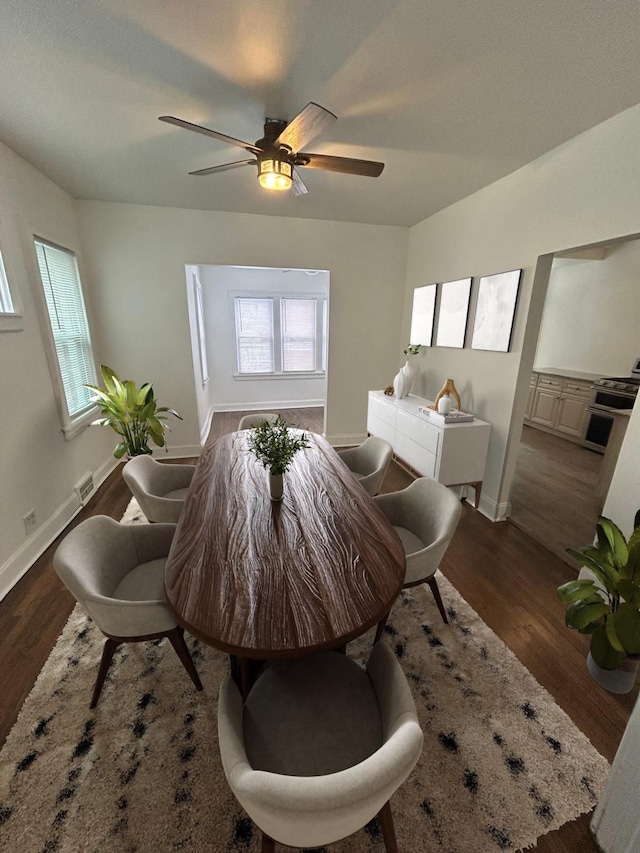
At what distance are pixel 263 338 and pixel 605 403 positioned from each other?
17.7 ft

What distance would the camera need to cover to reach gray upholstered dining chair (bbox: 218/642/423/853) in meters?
0.71

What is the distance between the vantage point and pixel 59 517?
281cm

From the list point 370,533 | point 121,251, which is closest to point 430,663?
point 370,533

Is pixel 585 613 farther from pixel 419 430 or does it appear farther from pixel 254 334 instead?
pixel 254 334

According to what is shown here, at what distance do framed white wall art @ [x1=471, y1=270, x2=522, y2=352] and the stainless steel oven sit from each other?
7.80 ft

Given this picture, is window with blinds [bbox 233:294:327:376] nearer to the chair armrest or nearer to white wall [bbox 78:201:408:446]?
white wall [bbox 78:201:408:446]

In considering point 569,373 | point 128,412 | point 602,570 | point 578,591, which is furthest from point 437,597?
point 569,373

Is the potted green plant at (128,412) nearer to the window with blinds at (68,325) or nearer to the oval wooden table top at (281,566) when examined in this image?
the window with blinds at (68,325)

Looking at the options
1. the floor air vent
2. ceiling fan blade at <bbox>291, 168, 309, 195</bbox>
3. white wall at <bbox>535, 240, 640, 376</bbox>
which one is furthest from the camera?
white wall at <bbox>535, 240, 640, 376</bbox>

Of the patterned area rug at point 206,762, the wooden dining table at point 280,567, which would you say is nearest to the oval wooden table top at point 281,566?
the wooden dining table at point 280,567

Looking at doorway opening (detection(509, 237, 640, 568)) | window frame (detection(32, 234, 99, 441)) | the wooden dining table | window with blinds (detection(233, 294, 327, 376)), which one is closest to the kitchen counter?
doorway opening (detection(509, 237, 640, 568))

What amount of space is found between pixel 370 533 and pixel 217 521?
73 centimetres

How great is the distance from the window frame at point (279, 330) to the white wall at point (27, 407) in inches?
129

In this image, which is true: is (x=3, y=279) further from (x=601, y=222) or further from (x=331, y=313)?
(x=601, y=222)
